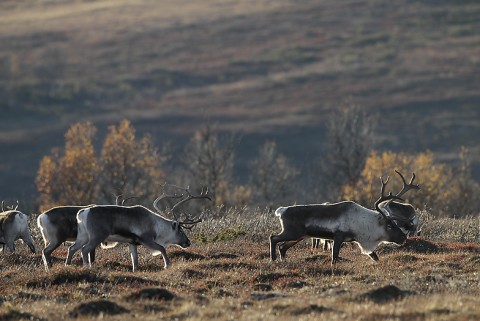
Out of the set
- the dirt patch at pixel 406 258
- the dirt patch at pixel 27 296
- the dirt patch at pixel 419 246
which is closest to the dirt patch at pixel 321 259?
the dirt patch at pixel 406 258

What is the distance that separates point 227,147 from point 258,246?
191ft

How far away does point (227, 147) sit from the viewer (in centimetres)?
8150

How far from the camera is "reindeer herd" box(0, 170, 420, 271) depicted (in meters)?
19.2

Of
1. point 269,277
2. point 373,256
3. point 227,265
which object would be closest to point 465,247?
point 373,256

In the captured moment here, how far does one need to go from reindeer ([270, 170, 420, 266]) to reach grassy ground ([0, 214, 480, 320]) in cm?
42

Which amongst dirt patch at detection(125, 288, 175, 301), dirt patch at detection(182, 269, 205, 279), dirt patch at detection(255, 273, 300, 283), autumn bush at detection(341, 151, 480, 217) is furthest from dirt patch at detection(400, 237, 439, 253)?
autumn bush at detection(341, 151, 480, 217)

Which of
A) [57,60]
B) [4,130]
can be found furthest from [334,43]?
[4,130]

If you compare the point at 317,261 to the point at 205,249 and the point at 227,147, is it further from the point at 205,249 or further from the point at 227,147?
the point at 227,147

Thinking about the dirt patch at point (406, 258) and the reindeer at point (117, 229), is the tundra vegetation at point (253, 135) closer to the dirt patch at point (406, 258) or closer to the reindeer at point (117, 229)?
the dirt patch at point (406, 258)

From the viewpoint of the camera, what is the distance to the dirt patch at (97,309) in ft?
44.3

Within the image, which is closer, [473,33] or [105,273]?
[105,273]

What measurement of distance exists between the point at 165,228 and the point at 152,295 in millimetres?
5846

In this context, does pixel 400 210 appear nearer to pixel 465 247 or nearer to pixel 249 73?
pixel 465 247

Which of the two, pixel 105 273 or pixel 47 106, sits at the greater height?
pixel 105 273
